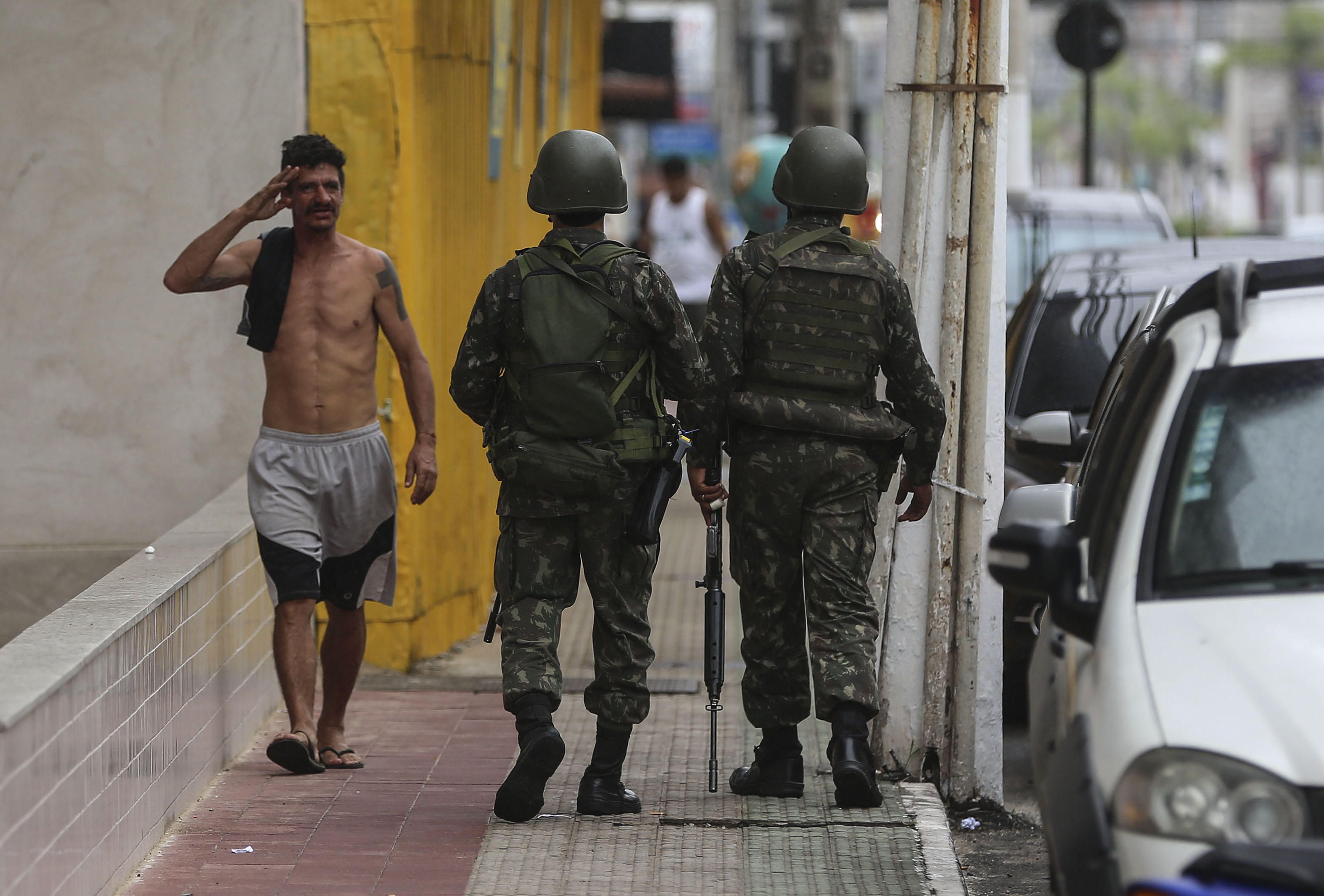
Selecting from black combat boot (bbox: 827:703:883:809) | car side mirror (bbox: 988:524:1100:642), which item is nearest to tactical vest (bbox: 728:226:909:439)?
black combat boot (bbox: 827:703:883:809)

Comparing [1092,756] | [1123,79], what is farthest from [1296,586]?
[1123,79]

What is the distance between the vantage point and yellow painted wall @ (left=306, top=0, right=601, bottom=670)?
Answer: 751 centimetres

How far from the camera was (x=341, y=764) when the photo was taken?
6289 mm

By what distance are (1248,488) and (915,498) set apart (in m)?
1.84

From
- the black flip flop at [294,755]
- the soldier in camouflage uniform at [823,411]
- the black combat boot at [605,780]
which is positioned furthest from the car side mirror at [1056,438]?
the black flip flop at [294,755]

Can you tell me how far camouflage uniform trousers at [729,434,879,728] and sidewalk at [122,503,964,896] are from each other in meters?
0.38

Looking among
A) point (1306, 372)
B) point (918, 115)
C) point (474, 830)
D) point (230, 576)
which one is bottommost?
point (474, 830)

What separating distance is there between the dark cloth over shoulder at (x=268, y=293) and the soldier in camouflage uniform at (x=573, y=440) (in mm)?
873

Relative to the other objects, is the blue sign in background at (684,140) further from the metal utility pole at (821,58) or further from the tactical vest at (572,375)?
the tactical vest at (572,375)

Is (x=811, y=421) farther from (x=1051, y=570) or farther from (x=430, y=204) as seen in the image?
(x=430, y=204)

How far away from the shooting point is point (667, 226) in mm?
13484

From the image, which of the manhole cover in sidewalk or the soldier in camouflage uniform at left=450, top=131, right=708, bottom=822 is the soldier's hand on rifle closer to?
the soldier in camouflage uniform at left=450, top=131, right=708, bottom=822

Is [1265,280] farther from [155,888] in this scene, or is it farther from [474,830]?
[155,888]

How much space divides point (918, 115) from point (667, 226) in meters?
7.67
